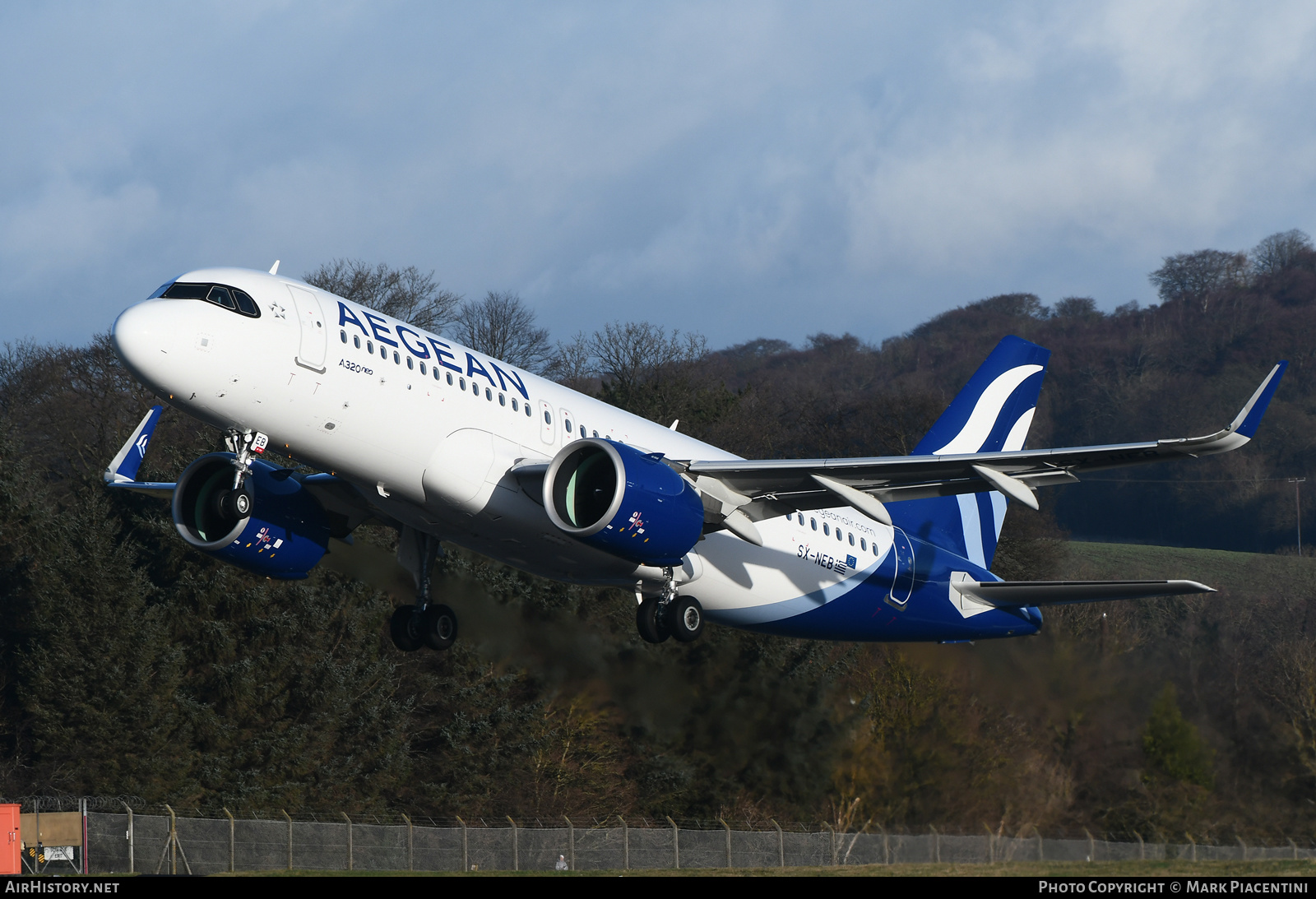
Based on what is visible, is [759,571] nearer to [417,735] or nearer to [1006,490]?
[1006,490]

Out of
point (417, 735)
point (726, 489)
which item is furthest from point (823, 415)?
point (726, 489)

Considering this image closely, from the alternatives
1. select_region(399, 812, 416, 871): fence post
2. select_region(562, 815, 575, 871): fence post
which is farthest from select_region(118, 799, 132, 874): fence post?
select_region(562, 815, 575, 871): fence post

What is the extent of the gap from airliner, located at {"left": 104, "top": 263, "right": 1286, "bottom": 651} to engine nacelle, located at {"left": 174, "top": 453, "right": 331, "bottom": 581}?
3cm

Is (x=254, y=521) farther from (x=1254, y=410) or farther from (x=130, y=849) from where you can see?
(x=1254, y=410)

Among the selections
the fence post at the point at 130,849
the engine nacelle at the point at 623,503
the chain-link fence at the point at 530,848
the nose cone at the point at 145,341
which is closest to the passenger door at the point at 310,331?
the nose cone at the point at 145,341

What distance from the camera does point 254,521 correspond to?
86.1ft

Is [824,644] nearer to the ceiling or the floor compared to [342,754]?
nearer to the ceiling

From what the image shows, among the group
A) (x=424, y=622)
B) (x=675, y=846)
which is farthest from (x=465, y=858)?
(x=424, y=622)

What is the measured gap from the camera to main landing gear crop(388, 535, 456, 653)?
27672 mm

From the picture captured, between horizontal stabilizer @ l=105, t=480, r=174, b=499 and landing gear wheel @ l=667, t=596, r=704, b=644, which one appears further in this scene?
horizontal stabilizer @ l=105, t=480, r=174, b=499

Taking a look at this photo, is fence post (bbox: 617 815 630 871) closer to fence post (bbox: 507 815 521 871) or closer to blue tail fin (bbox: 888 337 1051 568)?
fence post (bbox: 507 815 521 871)

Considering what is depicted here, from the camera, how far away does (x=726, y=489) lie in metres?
25.4

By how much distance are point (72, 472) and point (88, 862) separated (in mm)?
29416
